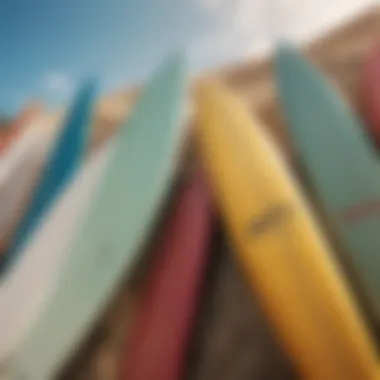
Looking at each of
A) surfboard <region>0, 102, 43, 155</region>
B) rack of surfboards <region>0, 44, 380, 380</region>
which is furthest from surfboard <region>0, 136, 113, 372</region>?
surfboard <region>0, 102, 43, 155</region>

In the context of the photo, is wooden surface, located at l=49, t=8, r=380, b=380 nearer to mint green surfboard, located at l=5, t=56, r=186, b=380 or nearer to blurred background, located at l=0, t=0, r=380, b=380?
mint green surfboard, located at l=5, t=56, r=186, b=380

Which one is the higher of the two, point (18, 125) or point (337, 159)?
point (18, 125)

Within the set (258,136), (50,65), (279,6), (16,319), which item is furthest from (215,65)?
(16,319)

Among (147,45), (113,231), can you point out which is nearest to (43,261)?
(113,231)

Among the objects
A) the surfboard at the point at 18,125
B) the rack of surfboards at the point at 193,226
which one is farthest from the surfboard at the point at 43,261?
the surfboard at the point at 18,125

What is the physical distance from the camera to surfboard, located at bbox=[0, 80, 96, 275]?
0.64 meters

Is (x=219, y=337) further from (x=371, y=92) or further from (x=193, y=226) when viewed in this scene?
(x=371, y=92)

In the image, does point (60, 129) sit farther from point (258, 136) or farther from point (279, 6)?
point (279, 6)

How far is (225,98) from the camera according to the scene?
24.3 inches

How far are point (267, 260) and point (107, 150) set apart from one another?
195 mm

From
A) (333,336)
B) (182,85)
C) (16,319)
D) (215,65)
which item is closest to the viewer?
(333,336)

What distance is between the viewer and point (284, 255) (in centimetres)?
50

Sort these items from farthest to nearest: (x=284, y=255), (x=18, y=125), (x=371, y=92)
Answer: (x=18, y=125), (x=371, y=92), (x=284, y=255)

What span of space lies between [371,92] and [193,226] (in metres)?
0.18
